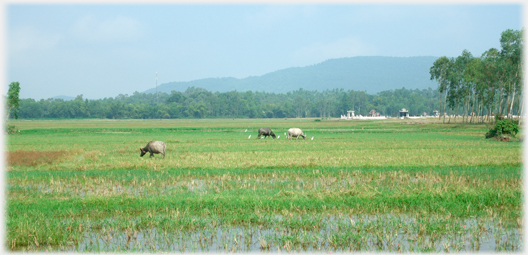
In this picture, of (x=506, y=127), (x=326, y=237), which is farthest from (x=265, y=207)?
(x=506, y=127)

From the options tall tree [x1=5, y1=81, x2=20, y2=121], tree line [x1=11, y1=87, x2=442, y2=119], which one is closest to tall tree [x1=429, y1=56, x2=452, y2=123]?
tall tree [x1=5, y1=81, x2=20, y2=121]

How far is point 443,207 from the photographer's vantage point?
10531 mm

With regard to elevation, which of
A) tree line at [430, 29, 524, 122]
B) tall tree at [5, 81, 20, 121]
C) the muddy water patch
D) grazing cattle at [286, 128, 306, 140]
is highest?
tree line at [430, 29, 524, 122]

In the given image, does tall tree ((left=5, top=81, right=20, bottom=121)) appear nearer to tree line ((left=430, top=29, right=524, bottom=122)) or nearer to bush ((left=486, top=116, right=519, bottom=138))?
bush ((left=486, top=116, right=519, bottom=138))

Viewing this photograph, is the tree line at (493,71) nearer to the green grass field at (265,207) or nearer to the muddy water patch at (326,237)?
the green grass field at (265,207)

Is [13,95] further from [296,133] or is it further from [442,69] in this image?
[442,69]

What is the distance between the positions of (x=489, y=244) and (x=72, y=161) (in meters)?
17.9

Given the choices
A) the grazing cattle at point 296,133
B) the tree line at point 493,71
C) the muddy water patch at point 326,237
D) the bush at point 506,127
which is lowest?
the muddy water patch at point 326,237

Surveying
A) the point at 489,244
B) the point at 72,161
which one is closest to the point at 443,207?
the point at 489,244

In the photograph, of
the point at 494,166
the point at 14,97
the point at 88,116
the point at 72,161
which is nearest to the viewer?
the point at 494,166

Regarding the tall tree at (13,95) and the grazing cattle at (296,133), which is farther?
the tall tree at (13,95)

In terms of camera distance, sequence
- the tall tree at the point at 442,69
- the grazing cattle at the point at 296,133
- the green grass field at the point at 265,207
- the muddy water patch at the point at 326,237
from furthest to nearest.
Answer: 1. the tall tree at the point at 442,69
2. the grazing cattle at the point at 296,133
3. the green grass field at the point at 265,207
4. the muddy water patch at the point at 326,237

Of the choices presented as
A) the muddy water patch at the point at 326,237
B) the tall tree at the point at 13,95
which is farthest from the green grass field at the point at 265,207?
the tall tree at the point at 13,95

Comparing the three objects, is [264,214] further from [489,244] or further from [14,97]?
[14,97]
